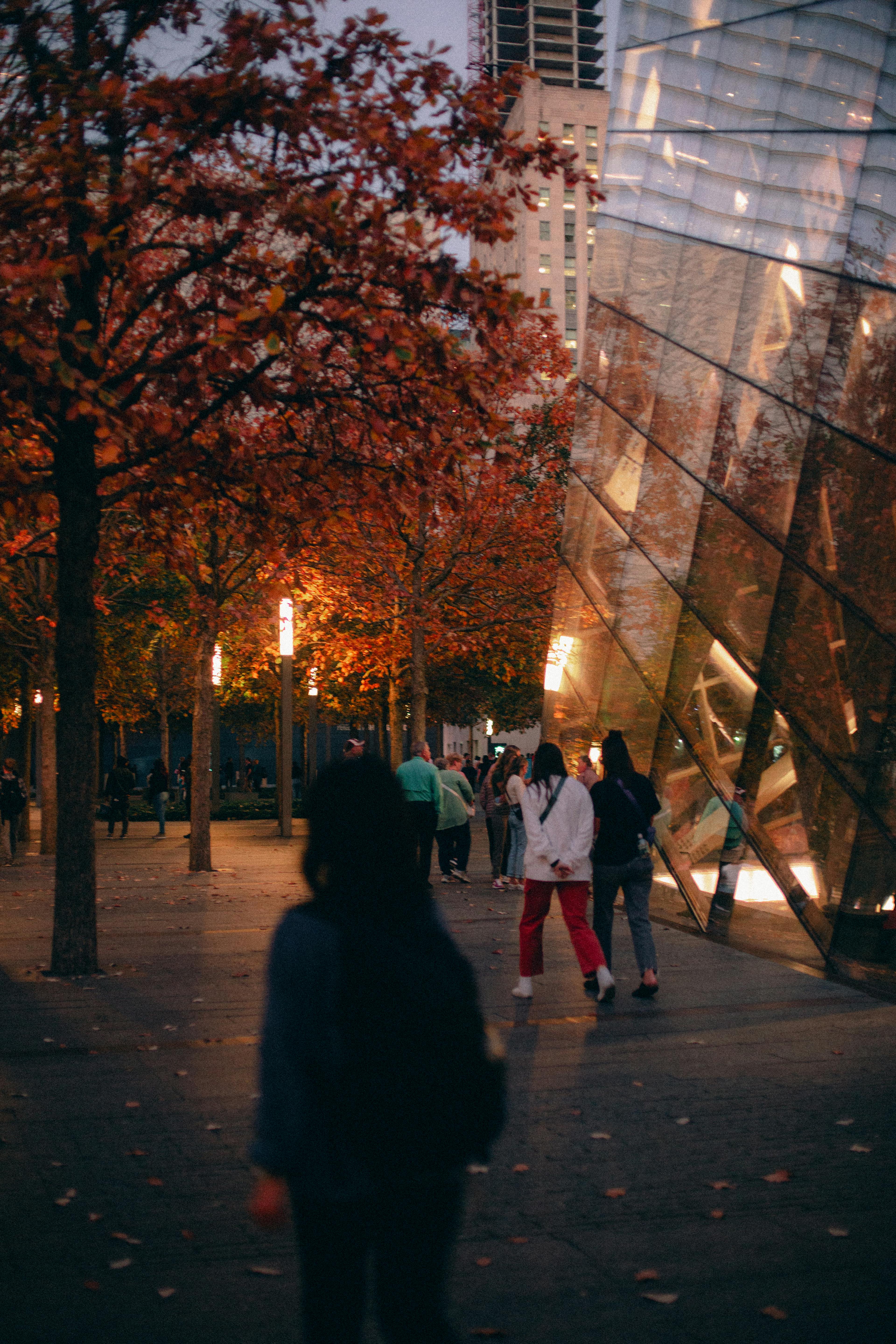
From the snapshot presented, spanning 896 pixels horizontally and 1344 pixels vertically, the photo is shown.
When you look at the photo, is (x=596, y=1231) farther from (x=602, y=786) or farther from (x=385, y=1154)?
(x=602, y=786)

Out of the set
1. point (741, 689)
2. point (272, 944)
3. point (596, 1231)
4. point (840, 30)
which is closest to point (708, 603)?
point (741, 689)

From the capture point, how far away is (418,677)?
69.1ft

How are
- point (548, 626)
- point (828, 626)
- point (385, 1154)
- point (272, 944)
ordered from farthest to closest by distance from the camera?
point (548, 626) → point (828, 626) → point (272, 944) → point (385, 1154)

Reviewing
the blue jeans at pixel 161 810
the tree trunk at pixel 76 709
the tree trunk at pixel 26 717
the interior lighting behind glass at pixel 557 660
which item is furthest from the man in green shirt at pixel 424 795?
Result: the blue jeans at pixel 161 810

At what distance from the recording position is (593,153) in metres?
117

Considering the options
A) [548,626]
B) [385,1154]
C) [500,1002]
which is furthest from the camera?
[548,626]

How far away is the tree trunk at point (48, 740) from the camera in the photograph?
22547 mm

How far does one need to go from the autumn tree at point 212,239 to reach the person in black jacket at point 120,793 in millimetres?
18620

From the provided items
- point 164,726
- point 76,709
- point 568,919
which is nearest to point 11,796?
point 76,709

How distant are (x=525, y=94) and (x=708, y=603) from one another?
117905 mm

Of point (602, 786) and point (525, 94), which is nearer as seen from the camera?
point (602, 786)

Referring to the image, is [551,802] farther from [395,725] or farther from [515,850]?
[395,725]

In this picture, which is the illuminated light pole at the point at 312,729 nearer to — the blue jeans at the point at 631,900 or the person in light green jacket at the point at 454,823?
the person in light green jacket at the point at 454,823

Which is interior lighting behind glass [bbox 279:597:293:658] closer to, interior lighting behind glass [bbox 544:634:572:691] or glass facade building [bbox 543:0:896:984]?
interior lighting behind glass [bbox 544:634:572:691]
